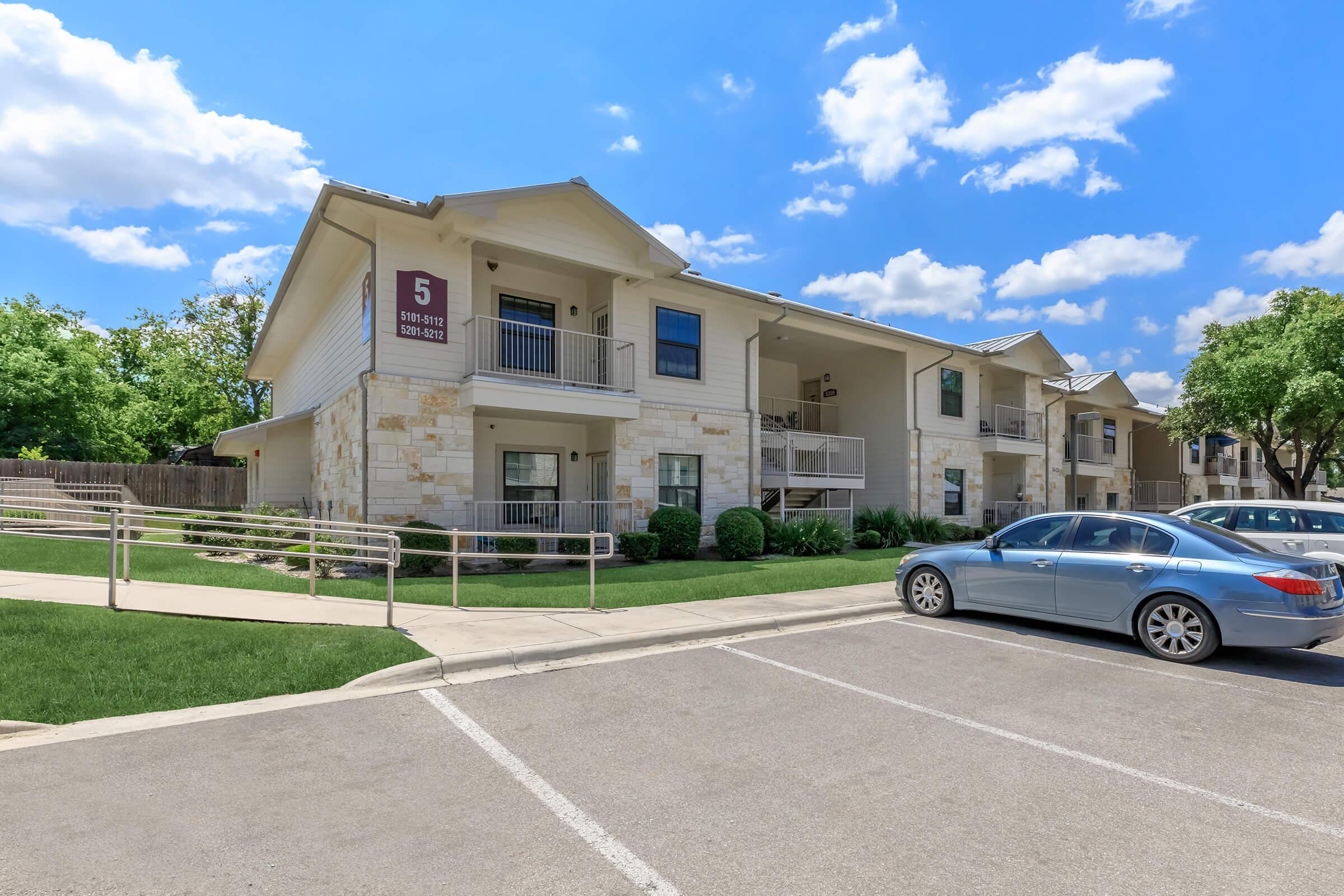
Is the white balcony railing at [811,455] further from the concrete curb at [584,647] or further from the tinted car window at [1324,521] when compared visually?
the tinted car window at [1324,521]

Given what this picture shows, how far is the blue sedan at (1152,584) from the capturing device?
6.14m

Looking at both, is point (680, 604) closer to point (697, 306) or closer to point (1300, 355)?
point (697, 306)

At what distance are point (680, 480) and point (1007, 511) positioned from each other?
1462 cm

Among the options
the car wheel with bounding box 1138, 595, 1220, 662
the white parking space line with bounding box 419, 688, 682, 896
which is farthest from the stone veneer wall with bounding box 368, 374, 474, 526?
the car wheel with bounding box 1138, 595, 1220, 662

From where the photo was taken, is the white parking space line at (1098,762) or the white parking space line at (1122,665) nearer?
the white parking space line at (1098,762)

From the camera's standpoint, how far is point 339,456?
541 inches

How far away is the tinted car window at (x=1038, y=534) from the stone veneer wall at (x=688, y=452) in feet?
27.2

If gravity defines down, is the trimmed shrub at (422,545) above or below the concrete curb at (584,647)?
above

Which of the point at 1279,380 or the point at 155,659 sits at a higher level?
the point at 1279,380

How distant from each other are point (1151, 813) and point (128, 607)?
28.1 ft

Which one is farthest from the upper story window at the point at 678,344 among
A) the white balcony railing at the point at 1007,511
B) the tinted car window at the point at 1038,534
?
the white balcony railing at the point at 1007,511

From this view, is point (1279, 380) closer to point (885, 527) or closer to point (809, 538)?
point (885, 527)

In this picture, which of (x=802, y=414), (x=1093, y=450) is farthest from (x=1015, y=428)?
(x=802, y=414)

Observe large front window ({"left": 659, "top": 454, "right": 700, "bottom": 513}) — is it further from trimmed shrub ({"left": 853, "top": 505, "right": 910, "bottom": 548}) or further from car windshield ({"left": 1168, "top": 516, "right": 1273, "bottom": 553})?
car windshield ({"left": 1168, "top": 516, "right": 1273, "bottom": 553})
